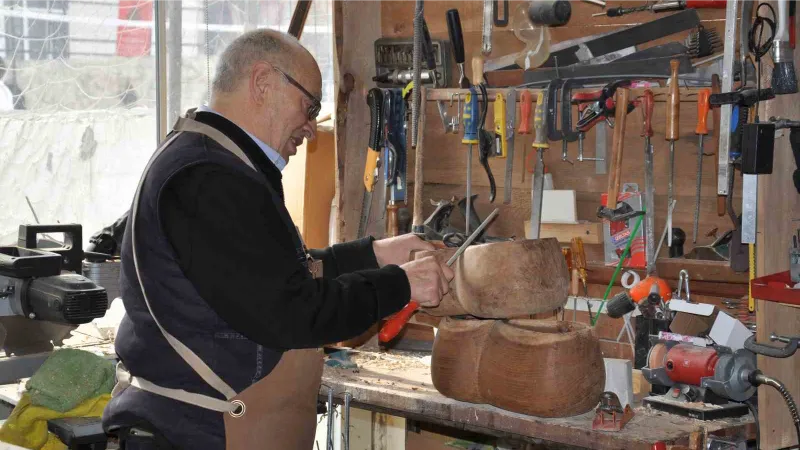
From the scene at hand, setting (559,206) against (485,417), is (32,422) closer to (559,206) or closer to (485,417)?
(485,417)

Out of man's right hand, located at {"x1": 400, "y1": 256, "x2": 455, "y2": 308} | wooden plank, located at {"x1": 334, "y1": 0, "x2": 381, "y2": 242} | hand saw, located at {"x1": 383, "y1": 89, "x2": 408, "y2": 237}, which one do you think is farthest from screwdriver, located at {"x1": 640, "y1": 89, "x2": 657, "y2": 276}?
wooden plank, located at {"x1": 334, "y1": 0, "x2": 381, "y2": 242}

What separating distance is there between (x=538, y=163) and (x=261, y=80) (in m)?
1.39

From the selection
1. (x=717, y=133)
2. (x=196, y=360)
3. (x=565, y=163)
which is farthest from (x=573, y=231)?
(x=196, y=360)

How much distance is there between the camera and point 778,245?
2.71 m

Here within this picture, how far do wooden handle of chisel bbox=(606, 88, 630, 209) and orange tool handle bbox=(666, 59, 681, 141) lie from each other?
14 cm

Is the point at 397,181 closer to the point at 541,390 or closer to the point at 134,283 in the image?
the point at 541,390

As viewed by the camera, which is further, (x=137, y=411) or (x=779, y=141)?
(x=779, y=141)

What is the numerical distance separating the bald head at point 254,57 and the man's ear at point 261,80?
0.01m

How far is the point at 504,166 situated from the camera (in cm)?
359

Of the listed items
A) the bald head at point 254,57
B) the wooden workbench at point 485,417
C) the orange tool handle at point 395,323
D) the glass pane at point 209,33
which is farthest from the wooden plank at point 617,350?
the glass pane at point 209,33

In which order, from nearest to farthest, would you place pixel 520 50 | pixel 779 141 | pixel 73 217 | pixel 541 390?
pixel 541 390 → pixel 779 141 → pixel 520 50 → pixel 73 217

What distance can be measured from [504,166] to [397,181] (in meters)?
0.42

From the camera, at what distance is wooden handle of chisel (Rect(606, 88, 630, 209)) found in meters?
3.06

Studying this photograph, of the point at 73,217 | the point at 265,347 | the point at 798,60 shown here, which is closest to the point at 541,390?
the point at 265,347
